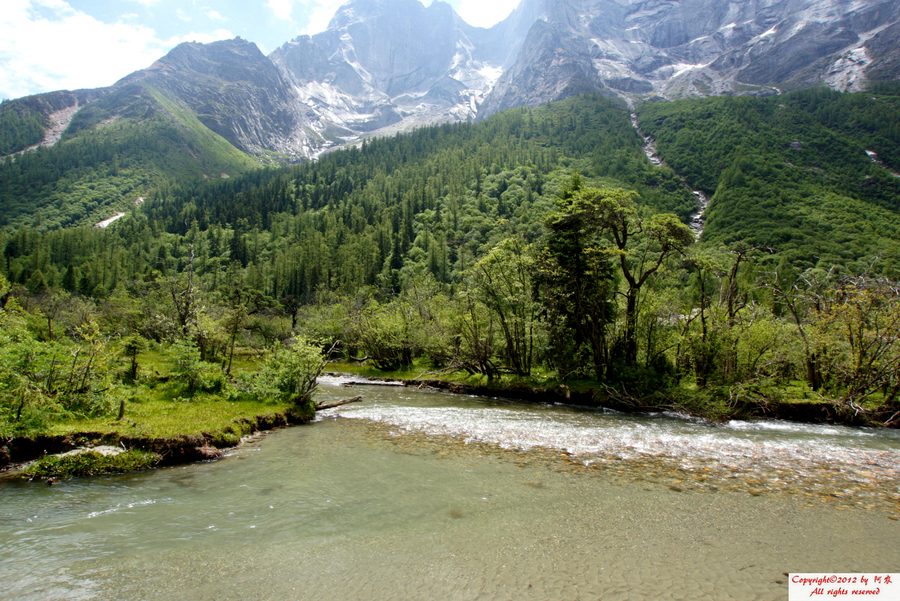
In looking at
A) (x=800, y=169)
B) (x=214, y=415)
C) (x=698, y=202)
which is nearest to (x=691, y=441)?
(x=214, y=415)

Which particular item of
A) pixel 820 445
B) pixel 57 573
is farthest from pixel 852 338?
pixel 57 573

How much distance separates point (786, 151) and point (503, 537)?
198 m

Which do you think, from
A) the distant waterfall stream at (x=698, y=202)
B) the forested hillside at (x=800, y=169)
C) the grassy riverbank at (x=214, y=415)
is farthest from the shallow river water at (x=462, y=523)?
the distant waterfall stream at (x=698, y=202)

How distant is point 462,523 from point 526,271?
81.6ft

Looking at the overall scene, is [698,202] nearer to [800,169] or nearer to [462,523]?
[800,169]

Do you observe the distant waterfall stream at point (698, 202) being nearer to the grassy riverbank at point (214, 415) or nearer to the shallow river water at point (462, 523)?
the grassy riverbank at point (214, 415)

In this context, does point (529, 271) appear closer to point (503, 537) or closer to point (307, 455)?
point (307, 455)

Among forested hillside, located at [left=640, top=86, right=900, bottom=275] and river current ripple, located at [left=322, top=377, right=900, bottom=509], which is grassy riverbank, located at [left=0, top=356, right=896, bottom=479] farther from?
forested hillside, located at [left=640, top=86, right=900, bottom=275]

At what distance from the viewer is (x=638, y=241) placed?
99.2 ft

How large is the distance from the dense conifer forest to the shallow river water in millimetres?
6398

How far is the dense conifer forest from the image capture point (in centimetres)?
2252

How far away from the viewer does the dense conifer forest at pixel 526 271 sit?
22516mm

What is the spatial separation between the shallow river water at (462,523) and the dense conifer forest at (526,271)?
640 centimetres

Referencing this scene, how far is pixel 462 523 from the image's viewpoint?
9828mm
